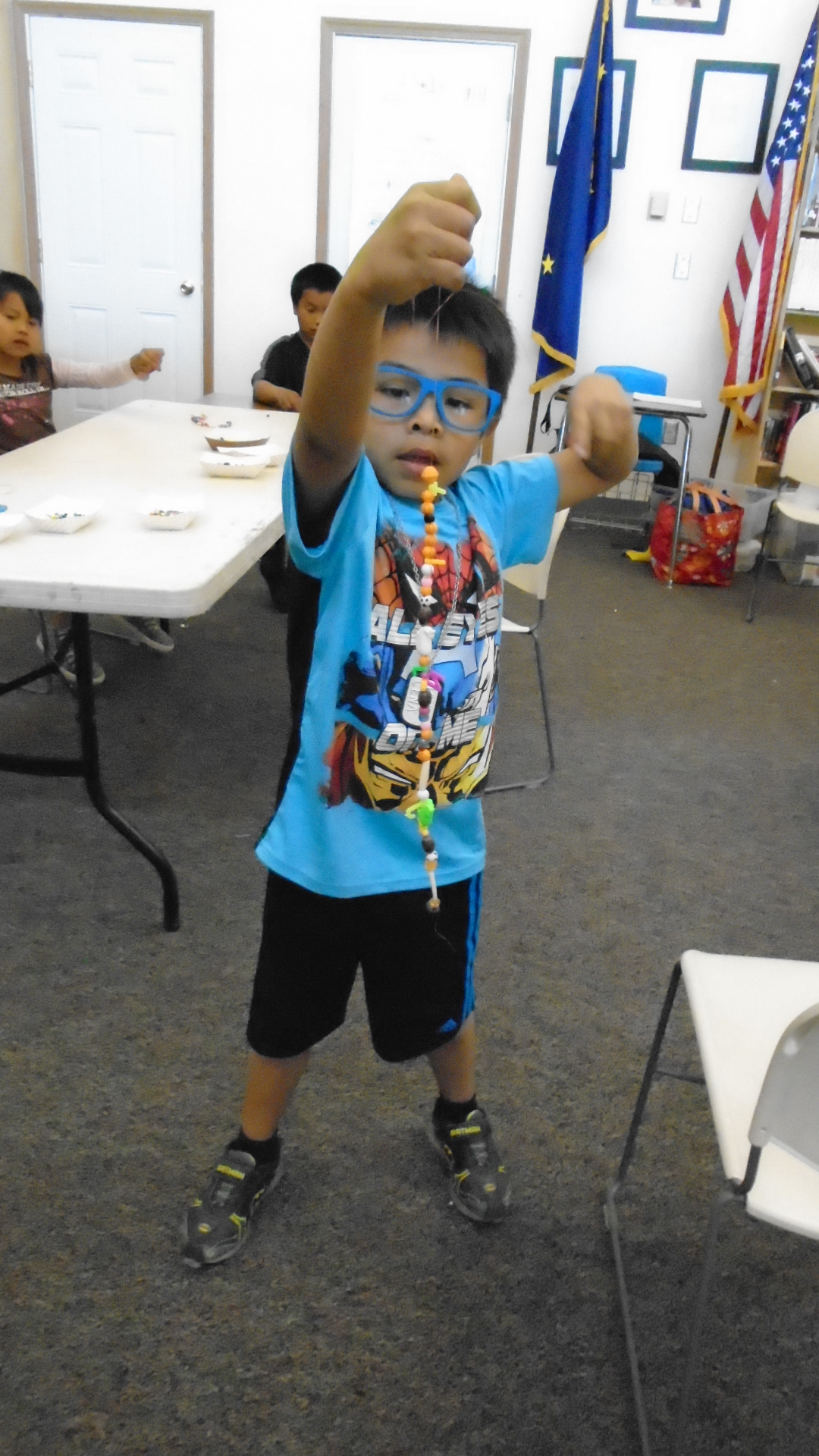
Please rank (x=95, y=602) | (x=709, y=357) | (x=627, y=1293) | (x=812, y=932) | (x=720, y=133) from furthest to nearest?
(x=709, y=357), (x=720, y=133), (x=812, y=932), (x=95, y=602), (x=627, y=1293)

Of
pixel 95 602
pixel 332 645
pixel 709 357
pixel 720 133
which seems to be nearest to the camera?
pixel 332 645

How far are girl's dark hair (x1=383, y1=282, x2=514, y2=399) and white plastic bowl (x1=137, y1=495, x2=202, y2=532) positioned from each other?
2.86ft

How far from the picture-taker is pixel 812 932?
1.93 metres

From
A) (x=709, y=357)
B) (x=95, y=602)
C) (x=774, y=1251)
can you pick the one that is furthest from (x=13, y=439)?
(x=709, y=357)

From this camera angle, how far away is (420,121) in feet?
14.9

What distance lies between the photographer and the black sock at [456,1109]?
1.32 metres

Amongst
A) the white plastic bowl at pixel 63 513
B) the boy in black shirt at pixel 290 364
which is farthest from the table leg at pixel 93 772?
the boy in black shirt at pixel 290 364

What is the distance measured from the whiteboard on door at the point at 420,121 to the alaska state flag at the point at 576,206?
0.28 metres

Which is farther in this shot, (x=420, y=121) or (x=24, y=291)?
(x=420, y=121)

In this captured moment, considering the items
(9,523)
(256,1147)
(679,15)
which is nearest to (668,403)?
(679,15)

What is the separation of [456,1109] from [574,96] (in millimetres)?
4654

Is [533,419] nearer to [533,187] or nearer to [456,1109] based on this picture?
[533,187]

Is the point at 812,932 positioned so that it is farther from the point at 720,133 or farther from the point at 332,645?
the point at 720,133

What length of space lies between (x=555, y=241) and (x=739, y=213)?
87 centimetres
